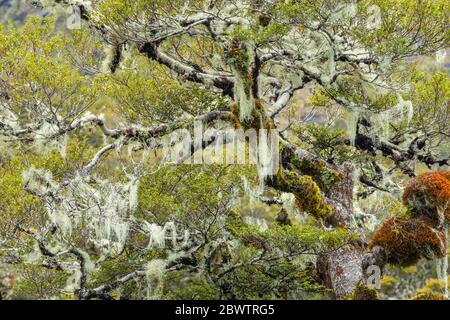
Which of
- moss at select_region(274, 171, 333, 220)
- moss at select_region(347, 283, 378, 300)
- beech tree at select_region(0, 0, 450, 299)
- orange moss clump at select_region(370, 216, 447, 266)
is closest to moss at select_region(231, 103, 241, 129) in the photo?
beech tree at select_region(0, 0, 450, 299)

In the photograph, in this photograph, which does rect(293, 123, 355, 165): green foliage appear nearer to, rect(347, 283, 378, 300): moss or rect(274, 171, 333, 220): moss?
rect(274, 171, 333, 220): moss

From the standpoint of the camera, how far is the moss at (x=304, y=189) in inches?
344

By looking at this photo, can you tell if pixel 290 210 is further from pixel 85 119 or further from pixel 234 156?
pixel 85 119

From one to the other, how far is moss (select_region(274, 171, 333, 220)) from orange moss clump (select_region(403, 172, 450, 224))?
1.31 m

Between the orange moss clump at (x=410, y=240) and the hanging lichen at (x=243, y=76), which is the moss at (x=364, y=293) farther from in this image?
the hanging lichen at (x=243, y=76)

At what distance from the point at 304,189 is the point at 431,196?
186 centimetres

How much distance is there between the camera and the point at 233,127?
9133 mm

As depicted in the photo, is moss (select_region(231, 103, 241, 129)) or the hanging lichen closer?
the hanging lichen

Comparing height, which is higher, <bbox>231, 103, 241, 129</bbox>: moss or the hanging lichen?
the hanging lichen

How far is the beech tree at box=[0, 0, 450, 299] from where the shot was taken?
28.4 ft

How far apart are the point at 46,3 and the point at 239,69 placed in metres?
3.56

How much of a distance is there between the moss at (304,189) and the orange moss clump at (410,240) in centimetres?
98

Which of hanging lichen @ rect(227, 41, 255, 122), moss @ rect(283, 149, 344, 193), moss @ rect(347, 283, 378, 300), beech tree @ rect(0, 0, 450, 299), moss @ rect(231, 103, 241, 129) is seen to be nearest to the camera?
moss @ rect(347, 283, 378, 300)

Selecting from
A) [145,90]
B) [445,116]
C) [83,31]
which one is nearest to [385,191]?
[445,116]
